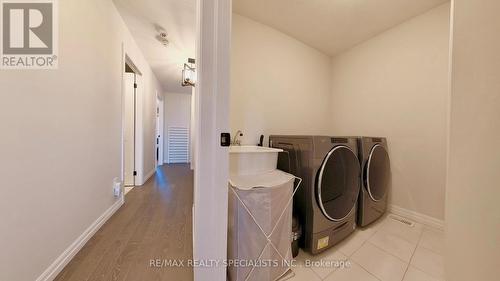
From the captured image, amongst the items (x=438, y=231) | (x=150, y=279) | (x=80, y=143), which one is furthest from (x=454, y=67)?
(x=80, y=143)

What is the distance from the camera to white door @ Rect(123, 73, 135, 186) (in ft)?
8.95

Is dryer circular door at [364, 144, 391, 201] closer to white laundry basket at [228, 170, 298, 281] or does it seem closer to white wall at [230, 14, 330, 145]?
white wall at [230, 14, 330, 145]

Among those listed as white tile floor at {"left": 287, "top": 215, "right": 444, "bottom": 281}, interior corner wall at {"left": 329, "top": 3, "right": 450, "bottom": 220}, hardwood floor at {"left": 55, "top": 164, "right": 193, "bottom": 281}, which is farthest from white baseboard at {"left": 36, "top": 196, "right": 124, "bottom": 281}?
interior corner wall at {"left": 329, "top": 3, "right": 450, "bottom": 220}

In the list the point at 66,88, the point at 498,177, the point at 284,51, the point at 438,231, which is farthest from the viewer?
the point at 284,51

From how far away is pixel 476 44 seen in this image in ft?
1.42

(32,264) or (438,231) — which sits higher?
(32,264)

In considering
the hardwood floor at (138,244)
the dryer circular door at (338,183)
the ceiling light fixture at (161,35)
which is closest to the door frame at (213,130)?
the hardwood floor at (138,244)

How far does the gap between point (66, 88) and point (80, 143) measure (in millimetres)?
405

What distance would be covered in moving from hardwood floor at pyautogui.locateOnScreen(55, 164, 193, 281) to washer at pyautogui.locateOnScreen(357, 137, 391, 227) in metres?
1.54

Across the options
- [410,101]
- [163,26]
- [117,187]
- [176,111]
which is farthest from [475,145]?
Answer: [176,111]

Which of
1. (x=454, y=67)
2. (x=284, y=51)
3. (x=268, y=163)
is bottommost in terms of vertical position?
(x=268, y=163)

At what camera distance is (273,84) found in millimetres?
1938

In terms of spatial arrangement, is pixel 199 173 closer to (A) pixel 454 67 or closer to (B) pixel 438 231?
(A) pixel 454 67

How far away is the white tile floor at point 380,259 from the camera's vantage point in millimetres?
1094
